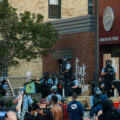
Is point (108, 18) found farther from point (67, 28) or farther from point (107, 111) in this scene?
point (107, 111)

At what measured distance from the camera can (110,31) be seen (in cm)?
2833

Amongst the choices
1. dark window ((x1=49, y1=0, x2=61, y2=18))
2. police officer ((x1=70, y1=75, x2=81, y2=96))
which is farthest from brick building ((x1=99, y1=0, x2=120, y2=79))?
dark window ((x1=49, y1=0, x2=61, y2=18))

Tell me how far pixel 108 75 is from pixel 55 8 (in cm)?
1596

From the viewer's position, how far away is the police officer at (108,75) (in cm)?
2211

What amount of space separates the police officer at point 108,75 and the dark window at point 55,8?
1530 centimetres

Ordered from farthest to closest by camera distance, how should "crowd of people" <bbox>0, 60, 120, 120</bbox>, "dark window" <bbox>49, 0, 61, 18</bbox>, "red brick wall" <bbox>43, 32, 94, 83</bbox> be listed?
"dark window" <bbox>49, 0, 61, 18</bbox>
"red brick wall" <bbox>43, 32, 94, 83</bbox>
"crowd of people" <bbox>0, 60, 120, 120</bbox>

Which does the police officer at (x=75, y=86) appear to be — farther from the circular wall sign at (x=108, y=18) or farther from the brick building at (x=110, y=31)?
the circular wall sign at (x=108, y=18)

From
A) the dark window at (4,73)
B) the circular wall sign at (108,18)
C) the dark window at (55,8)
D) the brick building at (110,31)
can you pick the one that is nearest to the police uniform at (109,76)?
the brick building at (110,31)

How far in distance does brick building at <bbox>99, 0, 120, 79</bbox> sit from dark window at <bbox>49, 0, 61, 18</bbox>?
8.36 meters

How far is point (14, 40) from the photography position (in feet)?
77.9

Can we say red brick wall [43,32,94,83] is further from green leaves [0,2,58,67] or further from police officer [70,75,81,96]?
green leaves [0,2,58,67]

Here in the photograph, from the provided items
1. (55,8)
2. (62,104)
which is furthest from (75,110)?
(55,8)

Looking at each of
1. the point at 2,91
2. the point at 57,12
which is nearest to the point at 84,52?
the point at 2,91

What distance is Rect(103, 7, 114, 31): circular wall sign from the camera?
92.1ft
